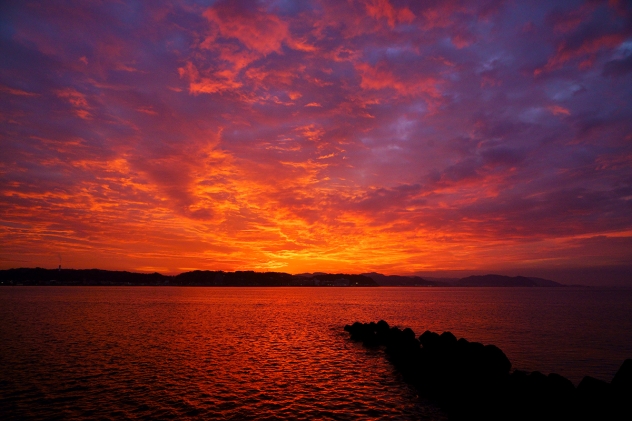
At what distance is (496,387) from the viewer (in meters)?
19.7

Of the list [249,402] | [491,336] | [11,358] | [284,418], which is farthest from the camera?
[491,336]

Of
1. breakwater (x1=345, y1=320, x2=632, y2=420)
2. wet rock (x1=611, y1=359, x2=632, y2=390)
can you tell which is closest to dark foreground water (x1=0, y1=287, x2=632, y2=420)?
→ breakwater (x1=345, y1=320, x2=632, y2=420)

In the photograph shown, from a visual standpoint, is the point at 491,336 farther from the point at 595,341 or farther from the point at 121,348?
the point at 121,348

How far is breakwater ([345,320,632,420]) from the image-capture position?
14.7 meters

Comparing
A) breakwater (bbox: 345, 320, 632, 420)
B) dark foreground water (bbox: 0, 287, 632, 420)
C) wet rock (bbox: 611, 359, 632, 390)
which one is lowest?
dark foreground water (bbox: 0, 287, 632, 420)

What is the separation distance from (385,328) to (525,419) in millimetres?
27622

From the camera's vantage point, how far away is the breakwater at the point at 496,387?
14.7 m

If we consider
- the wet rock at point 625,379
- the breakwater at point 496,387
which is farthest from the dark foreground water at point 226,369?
the wet rock at point 625,379

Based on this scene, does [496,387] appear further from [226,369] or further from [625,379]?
[226,369]

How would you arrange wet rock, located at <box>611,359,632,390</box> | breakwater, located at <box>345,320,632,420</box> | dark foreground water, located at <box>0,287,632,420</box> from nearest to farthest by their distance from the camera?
wet rock, located at <box>611,359,632,390</box>, breakwater, located at <box>345,320,632,420</box>, dark foreground water, located at <box>0,287,632,420</box>

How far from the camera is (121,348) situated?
35.0 m

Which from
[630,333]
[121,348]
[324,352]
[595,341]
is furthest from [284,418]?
[630,333]

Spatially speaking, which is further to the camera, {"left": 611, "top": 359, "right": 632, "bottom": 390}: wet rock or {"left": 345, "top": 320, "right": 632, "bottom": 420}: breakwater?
{"left": 345, "top": 320, "right": 632, "bottom": 420}: breakwater

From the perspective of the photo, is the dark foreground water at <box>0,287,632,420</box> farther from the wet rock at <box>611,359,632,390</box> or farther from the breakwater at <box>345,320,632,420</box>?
the wet rock at <box>611,359,632,390</box>
